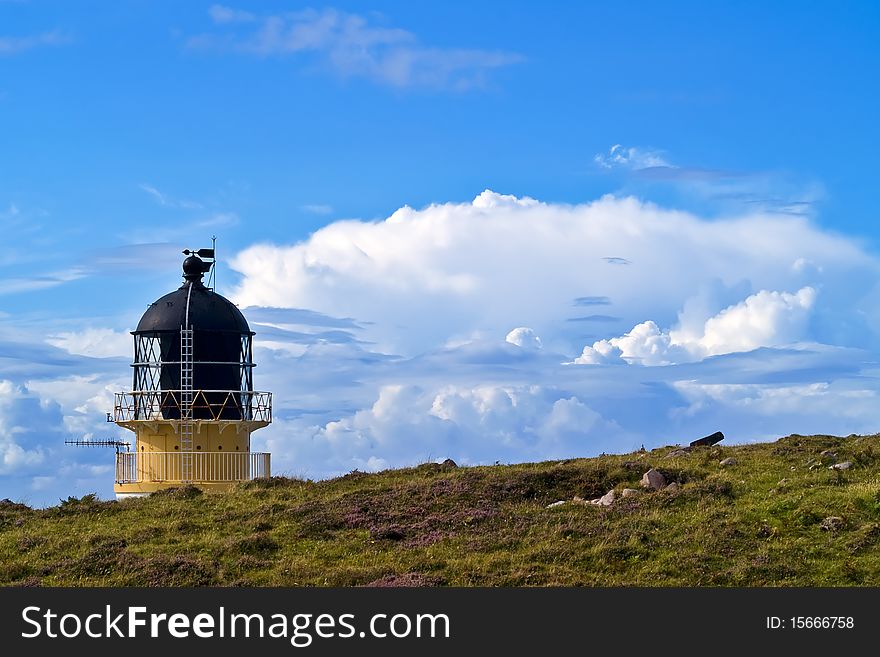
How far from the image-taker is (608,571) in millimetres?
30312

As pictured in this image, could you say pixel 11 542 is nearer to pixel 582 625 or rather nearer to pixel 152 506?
pixel 152 506

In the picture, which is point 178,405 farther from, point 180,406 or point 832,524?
point 832,524

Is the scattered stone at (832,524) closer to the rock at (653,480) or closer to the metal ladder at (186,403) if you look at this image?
the rock at (653,480)

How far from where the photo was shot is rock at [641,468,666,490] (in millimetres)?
37656

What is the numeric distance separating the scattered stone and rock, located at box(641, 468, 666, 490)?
6.09 metres

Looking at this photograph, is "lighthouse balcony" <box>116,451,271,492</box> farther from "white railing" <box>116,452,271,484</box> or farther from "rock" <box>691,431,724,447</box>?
"rock" <box>691,431,724,447</box>

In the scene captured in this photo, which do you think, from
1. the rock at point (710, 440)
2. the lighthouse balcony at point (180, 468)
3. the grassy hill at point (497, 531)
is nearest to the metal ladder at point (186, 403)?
the lighthouse balcony at point (180, 468)

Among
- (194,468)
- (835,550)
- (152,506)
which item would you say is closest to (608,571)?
(835,550)

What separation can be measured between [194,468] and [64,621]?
98.0 feet

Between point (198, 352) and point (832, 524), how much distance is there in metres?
33.8

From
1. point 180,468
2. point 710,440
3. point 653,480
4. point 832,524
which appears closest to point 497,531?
point 653,480

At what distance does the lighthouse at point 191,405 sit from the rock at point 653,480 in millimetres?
24103

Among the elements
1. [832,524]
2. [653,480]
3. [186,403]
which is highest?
[186,403]

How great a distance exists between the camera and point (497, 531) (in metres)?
33.8
